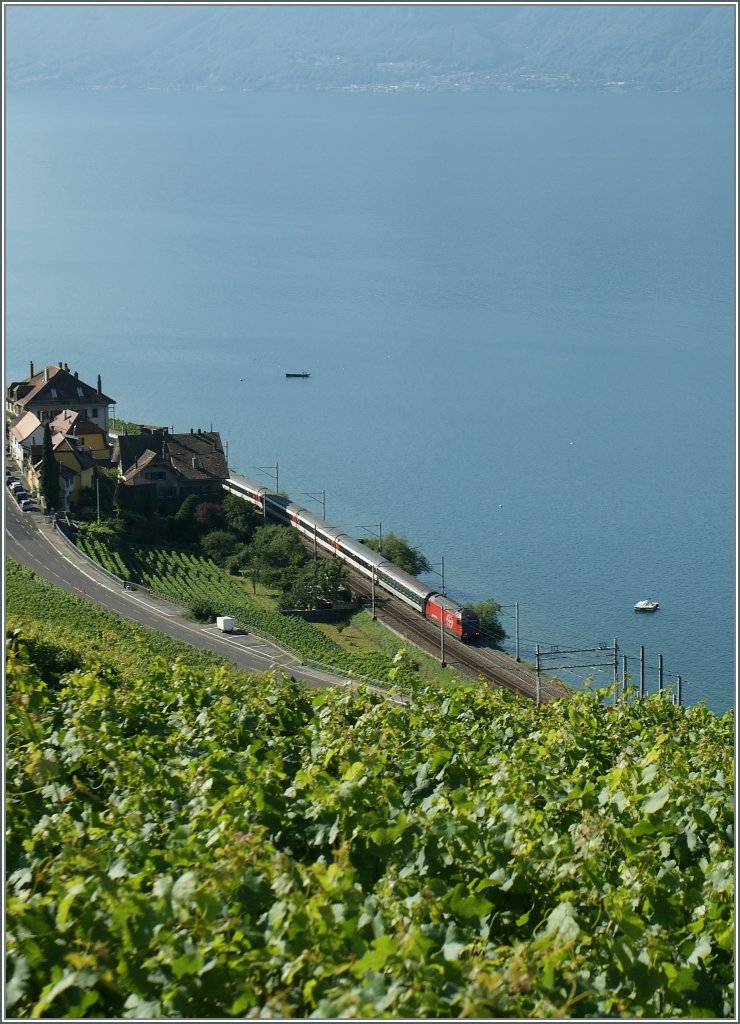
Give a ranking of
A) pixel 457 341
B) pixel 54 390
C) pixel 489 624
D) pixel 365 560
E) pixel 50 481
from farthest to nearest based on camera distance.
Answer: pixel 457 341
pixel 54 390
pixel 50 481
pixel 365 560
pixel 489 624

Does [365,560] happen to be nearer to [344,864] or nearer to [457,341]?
[344,864]

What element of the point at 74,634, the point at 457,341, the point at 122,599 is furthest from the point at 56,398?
the point at 457,341

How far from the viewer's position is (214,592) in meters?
22.2

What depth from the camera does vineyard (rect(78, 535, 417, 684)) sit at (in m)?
18.9

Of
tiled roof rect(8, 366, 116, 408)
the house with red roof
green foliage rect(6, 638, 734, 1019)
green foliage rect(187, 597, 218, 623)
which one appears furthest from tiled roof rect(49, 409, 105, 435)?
green foliage rect(6, 638, 734, 1019)

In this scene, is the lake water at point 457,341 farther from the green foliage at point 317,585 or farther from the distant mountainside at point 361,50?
the distant mountainside at point 361,50

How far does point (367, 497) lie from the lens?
29688 millimetres

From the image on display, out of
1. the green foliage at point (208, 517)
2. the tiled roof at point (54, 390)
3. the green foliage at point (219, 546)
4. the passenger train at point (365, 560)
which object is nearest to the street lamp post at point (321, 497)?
the passenger train at point (365, 560)

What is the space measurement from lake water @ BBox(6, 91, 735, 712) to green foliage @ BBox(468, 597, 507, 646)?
0.54m

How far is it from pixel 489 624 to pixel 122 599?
593 centimetres

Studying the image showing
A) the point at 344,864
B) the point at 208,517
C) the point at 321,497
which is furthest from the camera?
the point at 321,497

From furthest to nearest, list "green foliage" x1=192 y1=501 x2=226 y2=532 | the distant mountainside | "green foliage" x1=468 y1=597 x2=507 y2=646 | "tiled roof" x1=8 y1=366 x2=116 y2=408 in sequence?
the distant mountainside < "tiled roof" x1=8 y1=366 x2=116 y2=408 < "green foliage" x1=192 y1=501 x2=226 y2=532 < "green foliage" x1=468 y1=597 x2=507 y2=646

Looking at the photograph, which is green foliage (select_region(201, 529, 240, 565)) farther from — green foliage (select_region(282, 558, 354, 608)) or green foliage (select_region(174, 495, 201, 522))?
green foliage (select_region(282, 558, 354, 608))

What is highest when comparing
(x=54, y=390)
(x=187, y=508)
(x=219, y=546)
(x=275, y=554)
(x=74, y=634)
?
(x=54, y=390)
